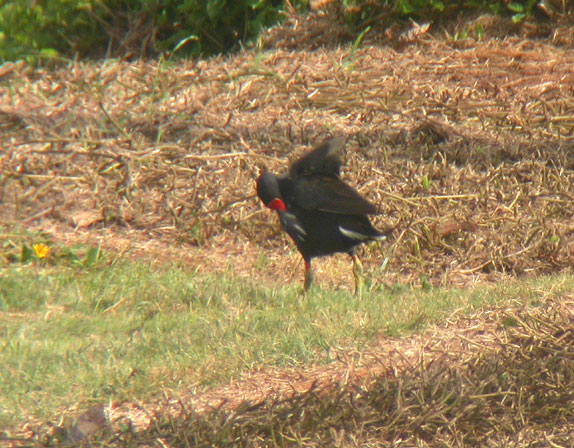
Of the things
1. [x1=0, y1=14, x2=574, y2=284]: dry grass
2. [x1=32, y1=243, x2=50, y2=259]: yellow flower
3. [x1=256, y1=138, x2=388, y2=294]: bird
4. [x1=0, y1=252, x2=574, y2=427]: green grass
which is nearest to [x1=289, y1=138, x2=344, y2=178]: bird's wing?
[x1=256, y1=138, x2=388, y2=294]: bird

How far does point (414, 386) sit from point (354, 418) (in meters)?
0.33

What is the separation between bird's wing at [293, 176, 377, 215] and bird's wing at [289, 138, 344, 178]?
0.08 m

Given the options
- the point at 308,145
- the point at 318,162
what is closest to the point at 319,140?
the point at 308,145

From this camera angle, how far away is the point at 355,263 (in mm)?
6047

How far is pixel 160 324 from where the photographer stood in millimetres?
5039

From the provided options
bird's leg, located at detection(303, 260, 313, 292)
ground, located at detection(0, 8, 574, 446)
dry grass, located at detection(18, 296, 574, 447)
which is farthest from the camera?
ground, located at detection(0, 8, 574, 446)

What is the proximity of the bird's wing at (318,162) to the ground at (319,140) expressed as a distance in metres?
0.80

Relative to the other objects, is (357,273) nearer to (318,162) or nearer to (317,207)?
(317,207)

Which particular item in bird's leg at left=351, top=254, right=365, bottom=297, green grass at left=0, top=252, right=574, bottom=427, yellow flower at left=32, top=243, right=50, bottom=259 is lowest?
bird's leg at left=351, top=254, right=365, bottom=297

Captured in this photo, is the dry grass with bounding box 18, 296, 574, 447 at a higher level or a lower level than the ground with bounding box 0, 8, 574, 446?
higher

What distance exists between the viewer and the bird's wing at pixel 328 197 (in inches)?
225

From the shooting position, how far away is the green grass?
13.3 feet

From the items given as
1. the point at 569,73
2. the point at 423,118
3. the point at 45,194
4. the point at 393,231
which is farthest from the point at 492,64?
the point at 45,194

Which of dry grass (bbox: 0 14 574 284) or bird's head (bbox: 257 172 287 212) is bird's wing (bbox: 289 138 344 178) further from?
dry grass (bbox: 0 14 574 284)
